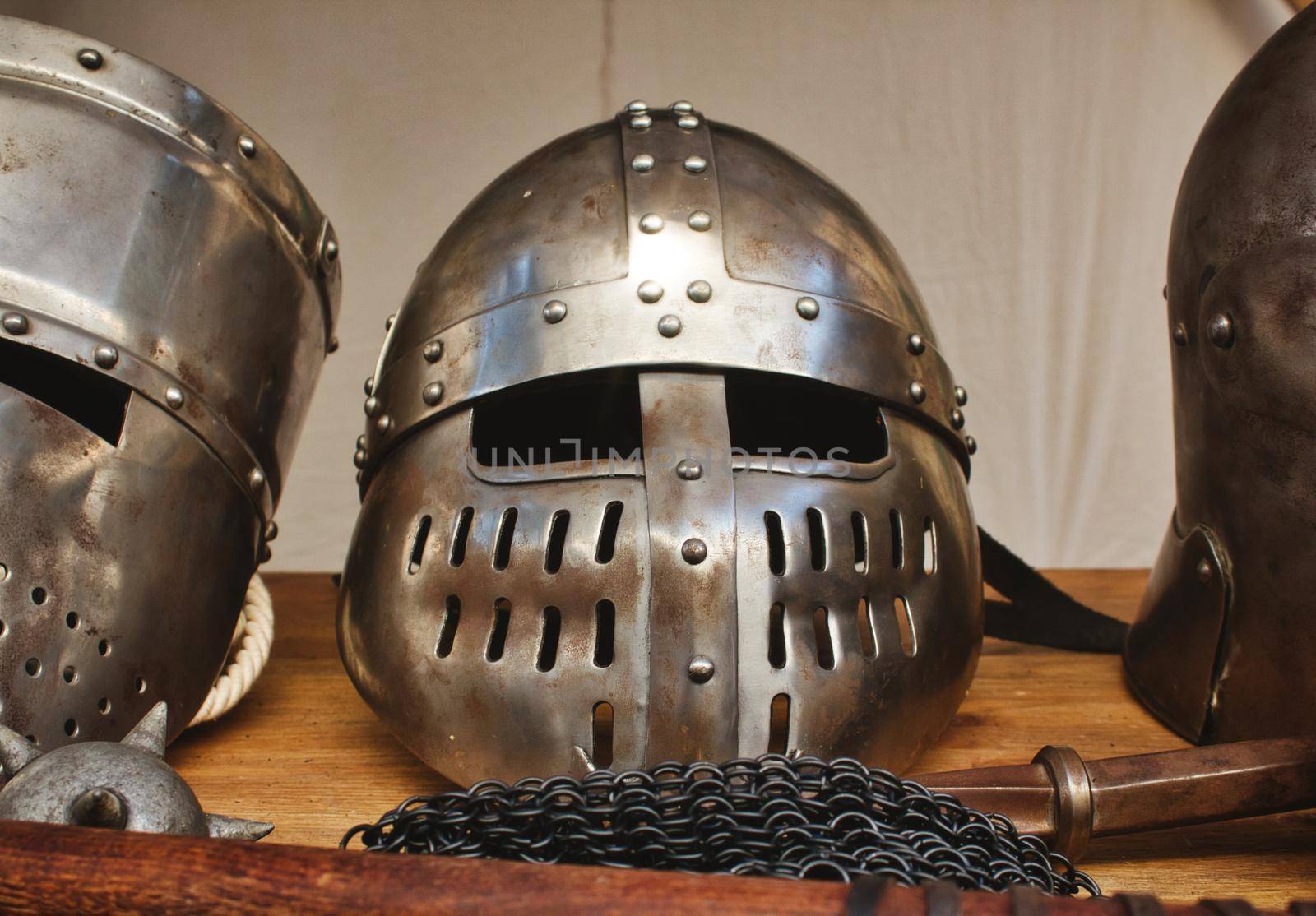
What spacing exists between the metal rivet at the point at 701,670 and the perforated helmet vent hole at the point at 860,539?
187mm

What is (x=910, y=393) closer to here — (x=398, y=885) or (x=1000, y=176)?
(x=398, y=885)

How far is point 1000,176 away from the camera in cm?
249

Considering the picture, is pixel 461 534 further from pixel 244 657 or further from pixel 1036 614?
pixel 1036 614

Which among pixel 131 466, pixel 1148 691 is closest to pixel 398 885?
pixel 131 466

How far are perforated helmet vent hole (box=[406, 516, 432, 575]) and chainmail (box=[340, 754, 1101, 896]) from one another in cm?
32

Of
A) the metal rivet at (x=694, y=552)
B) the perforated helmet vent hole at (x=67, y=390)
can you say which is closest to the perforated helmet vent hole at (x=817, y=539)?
the metal rivet at (x=694, y=552)

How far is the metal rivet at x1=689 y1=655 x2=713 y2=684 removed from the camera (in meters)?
1.09

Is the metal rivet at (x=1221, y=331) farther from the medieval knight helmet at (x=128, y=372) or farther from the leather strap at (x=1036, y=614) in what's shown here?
the medieval knight helmet at (x=128, y=372)

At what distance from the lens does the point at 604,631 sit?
1139 millimetres

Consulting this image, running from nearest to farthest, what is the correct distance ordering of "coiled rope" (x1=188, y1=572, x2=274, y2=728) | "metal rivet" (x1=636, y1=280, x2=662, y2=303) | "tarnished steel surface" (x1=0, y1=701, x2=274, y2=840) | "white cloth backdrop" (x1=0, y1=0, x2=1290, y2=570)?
"tarnished steel surface" (x1=0, y1=701, x2=274, y2=840) → "metal rivet" (x1=636, y1=280, x2=662, y2=303) → "coiled rope" (x1=188, y1=572, x2=274, y2=728) → "white cloth backdrop" (x1=0, y1=0, x2=1290, y2=570)

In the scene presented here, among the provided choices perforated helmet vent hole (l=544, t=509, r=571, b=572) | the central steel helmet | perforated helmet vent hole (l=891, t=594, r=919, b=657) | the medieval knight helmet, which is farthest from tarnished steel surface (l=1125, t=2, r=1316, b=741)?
the medieval knight helmet

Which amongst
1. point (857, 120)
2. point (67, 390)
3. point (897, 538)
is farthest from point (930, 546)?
point (857, 120)

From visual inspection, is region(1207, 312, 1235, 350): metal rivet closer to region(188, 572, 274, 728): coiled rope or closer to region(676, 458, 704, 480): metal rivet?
region(676, 458, 704, 480): metal rivet

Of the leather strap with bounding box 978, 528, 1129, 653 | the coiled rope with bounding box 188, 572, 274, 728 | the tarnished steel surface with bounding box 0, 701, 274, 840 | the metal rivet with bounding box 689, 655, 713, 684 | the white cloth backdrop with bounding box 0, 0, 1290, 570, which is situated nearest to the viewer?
the tarnished steel surface with bounding box 0, 701, 274, 840
